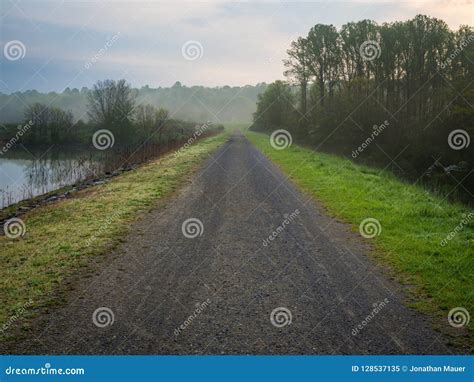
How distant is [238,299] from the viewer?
572cm

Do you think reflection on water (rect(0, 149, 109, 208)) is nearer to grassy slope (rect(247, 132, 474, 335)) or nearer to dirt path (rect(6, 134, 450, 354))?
dirt path (rect(6, 134, 450, 354))

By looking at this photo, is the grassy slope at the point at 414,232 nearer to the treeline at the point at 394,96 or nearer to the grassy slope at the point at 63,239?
the grassy slope at the point at 63,239

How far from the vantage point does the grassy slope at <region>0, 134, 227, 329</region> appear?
6.17 meters

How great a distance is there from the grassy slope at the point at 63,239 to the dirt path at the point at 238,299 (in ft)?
2.02

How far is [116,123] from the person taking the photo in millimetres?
41750

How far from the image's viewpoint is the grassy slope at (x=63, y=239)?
20.2ft

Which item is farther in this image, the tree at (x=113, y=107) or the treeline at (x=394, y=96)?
the tree at (x=113, y=107)

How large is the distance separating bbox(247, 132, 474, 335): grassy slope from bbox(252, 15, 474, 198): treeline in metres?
8.99

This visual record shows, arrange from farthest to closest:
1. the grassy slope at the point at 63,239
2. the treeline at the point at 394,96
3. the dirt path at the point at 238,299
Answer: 1. the treeline at the point at 394,96
2. the grassy slope at the point at 63,239
3. the dirt path at the point at 238,299

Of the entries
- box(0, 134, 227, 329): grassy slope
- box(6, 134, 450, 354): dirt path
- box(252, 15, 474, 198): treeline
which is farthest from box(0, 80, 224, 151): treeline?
box(6, 134, 450, 354): dirt path

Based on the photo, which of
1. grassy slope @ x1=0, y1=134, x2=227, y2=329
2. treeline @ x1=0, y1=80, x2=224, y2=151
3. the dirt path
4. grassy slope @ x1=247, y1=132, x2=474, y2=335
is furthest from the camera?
treeline @ x1=0, y1=80, x2=224, y2=151

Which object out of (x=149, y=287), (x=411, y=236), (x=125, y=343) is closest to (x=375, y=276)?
(x=411, y=236)

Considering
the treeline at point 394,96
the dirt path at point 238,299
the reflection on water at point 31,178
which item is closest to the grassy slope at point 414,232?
the dirt path at point 238,299

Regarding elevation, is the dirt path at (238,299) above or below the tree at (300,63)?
below
